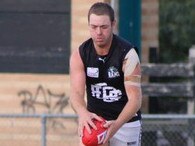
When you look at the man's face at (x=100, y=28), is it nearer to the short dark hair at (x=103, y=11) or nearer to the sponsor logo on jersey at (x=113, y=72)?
the short dark hair at (x=103, y=11)

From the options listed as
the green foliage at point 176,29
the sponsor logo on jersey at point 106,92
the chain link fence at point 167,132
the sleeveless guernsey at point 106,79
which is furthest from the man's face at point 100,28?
the green foliage at point 176,29

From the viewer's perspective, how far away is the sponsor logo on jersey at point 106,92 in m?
7.48

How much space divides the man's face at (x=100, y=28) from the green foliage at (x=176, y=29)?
17904 mm

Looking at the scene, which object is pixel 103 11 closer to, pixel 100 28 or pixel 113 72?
pixel 100 28

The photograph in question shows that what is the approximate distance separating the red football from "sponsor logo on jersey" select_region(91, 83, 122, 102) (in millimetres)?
332

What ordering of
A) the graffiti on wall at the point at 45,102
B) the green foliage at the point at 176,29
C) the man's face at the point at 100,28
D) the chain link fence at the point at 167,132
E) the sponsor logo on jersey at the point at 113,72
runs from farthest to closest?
the green foliage at the point at 176,29
the graffiti on wall at the point at 45,102
the chain link fence at the point at 167,132
the sponsor logo on jersey at the point at 113,72
the man's face at the point at 100,28

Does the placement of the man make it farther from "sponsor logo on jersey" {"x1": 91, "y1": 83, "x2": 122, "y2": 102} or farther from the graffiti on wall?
the graffiti on wall

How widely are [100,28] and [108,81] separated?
53cm

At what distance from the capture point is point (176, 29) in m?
25.7

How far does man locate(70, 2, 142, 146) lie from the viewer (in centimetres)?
723

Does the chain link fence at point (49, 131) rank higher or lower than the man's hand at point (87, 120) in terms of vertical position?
lower

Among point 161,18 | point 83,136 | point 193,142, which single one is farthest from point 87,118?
point 161,18

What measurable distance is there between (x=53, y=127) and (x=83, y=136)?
5.79 meters

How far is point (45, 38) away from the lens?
509 inches
